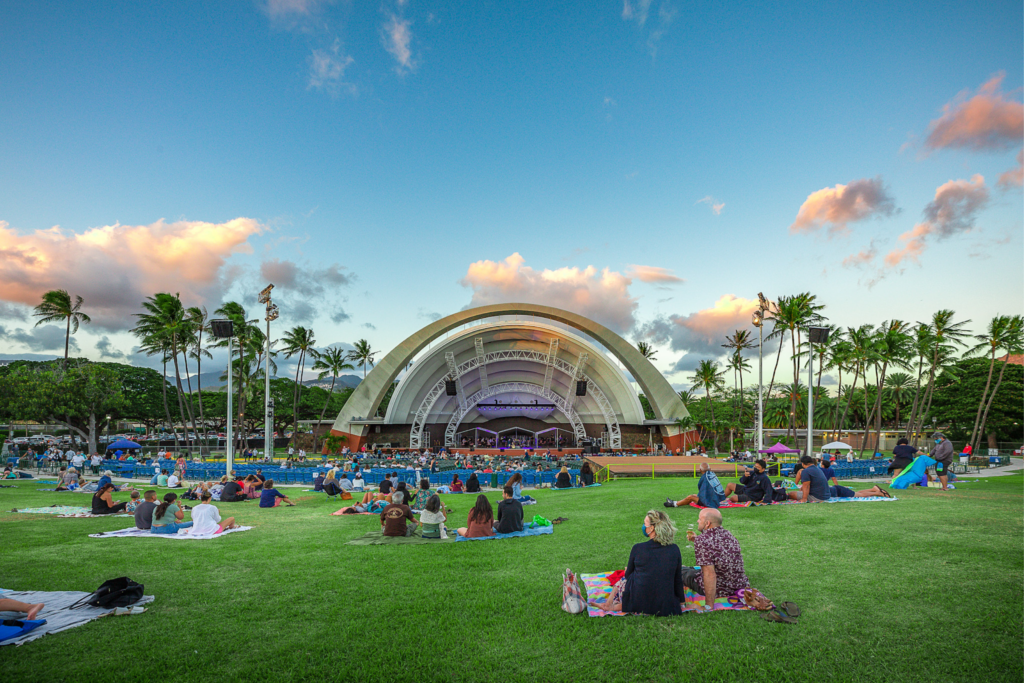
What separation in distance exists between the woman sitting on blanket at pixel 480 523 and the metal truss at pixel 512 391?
35.7 metres

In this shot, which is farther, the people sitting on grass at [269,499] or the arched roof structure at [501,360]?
the arched roof structure at [501,360]

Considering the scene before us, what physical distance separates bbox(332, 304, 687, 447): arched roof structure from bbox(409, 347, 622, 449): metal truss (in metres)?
0.09

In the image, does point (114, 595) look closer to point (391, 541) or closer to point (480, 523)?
point (391, 541)

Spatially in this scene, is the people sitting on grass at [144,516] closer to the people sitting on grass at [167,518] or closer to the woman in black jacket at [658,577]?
the people sitting on grass at [167,518]

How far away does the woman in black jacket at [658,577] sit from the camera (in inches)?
212

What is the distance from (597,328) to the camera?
4656 cm

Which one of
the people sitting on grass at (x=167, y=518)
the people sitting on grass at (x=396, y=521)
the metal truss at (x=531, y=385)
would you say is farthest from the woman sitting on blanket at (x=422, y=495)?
the metal truss at (x=531, y=385)

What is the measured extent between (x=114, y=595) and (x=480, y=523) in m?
5.54

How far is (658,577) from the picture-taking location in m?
5.39

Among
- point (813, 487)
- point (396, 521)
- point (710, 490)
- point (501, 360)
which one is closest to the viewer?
point (396, 521)

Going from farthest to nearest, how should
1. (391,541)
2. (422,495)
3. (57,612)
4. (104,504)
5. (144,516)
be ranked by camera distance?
(422,495)
(104,504)
(144,516)
(391,541)
(57,612)

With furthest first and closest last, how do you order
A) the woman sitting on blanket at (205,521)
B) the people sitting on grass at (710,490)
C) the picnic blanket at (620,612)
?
the people sitting on grass at (710,490)
the woman sitting on blanket at (205,521)
the picnic blanket at (620,612)

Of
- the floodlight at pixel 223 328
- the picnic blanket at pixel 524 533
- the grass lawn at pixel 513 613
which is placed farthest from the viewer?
the floodlight at pixel 223 328

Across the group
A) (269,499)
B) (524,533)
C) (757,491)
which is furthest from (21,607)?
(757,491)
